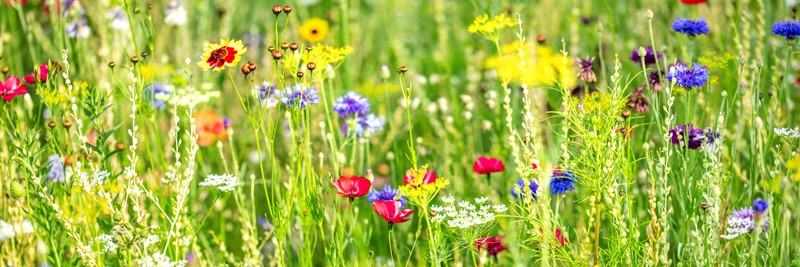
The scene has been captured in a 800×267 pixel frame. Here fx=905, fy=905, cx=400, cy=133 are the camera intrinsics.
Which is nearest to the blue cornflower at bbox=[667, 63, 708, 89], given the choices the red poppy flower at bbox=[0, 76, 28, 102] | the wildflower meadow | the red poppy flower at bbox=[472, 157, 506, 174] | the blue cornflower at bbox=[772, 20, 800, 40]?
the wildflower meadow

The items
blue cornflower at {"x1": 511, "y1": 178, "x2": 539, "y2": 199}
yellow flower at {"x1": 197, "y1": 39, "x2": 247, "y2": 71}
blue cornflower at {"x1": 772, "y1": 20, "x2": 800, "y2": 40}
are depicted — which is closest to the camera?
blue cornflower at {"x1": 511, "y1": 178, "x2": 539, "y2": 199}

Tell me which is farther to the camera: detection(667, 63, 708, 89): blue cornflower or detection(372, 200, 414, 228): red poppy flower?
detection(667, 63, 708, 89): blue cornflower

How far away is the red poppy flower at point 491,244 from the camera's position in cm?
185

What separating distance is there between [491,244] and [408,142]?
293 mm

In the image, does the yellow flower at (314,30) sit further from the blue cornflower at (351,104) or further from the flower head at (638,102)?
the flower head at (638,102)

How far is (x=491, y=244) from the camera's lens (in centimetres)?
201

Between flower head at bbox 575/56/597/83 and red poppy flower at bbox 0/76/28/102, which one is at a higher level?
flower head at bbox 575/56/597/83

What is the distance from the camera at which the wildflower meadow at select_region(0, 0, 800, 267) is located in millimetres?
1831

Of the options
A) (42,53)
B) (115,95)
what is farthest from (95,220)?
(42,53)

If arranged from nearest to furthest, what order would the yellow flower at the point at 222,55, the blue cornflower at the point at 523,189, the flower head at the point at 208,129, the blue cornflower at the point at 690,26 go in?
1. the blue cornflower at the point at 523,189
2. the yellow flower at the point at 222,55
3. the blue cornflower at the point at 690,26
4. the flower head at the point at 208,129

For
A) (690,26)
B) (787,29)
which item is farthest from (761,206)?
(690,26)

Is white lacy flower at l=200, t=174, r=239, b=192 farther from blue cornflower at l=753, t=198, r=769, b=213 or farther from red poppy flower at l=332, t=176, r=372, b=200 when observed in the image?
blue cornflower at l=753, t=198, r=769, b=213

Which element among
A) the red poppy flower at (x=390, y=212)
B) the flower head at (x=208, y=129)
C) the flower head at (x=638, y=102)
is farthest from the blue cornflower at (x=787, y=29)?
the flower head at (x=208, y=129)

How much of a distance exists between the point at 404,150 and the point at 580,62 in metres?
0.99
